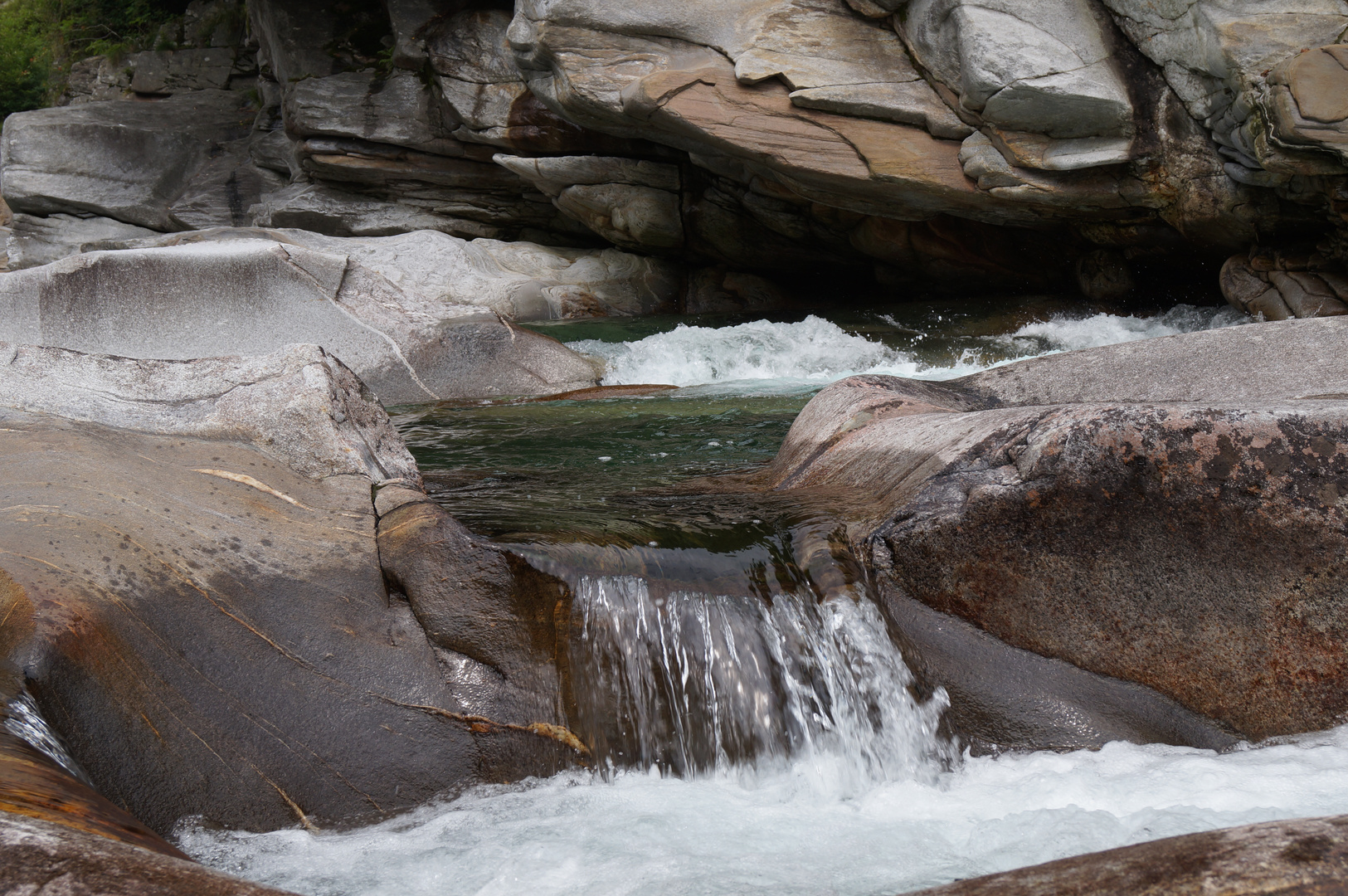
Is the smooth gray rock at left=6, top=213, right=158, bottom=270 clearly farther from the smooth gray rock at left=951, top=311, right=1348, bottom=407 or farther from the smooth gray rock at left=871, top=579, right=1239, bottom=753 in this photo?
the smooth gray rock at left=871, top=579, right=1239, bottom=753

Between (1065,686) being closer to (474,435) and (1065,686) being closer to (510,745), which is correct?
(510,745)

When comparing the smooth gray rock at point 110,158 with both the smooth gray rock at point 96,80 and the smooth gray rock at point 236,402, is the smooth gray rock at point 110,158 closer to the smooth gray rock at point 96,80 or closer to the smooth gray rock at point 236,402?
the smooth gray rock at point 96,80

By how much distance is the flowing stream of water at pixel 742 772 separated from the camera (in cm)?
203

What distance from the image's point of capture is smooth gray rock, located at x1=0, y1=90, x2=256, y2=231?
1555 cm

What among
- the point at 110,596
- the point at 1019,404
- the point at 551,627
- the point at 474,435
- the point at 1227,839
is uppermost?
the point at 1227,839

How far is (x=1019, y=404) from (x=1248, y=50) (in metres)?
5.38

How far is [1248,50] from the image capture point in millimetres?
7766

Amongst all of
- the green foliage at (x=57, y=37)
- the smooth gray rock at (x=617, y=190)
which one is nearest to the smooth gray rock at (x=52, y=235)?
the green foliage at (x=57, y=37)

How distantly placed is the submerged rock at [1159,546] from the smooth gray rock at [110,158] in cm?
1683

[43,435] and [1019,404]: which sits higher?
[43,435]

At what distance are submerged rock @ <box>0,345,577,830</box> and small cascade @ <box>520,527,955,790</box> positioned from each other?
0.14 meters

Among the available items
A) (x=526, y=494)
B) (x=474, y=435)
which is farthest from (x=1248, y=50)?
(x=526, y=494)

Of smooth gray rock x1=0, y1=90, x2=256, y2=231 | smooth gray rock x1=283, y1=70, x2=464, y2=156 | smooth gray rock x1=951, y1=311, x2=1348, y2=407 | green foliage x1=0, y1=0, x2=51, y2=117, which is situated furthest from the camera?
green foliage x1=0, y1=0, x2=51, y2=117

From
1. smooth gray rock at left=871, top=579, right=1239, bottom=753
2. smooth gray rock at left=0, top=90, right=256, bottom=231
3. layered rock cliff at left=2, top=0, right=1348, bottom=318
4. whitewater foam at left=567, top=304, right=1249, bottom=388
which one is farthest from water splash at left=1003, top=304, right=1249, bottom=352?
smooth gray rock at left=0, top=90, right=256, bottom=231
